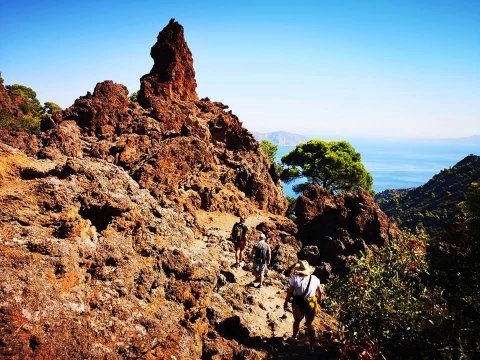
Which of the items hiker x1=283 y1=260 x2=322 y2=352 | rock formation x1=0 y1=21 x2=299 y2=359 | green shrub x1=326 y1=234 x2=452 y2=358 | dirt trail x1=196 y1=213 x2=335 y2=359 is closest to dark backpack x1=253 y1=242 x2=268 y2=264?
dirt trail x1=196 y1=213 x2=335 y2=359

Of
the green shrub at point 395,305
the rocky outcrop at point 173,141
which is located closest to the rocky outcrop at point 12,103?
the rocky outcrop at point 173,141

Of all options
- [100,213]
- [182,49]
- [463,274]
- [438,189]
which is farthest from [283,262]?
[438,189]

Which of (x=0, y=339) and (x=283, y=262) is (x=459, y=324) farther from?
(x=283, y=262)

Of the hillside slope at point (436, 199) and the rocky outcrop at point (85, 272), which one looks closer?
the rocky outcrop at point (85, 272)

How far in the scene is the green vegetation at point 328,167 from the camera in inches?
1619

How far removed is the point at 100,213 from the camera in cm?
774

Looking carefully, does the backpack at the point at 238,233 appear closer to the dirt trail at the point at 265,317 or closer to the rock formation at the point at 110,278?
the dirt trail at the point at 265,317

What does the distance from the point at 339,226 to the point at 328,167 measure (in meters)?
20.2

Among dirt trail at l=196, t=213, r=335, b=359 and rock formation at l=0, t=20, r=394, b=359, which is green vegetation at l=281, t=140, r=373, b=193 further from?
dirt trail at l=196, t=213, r=335, b=359

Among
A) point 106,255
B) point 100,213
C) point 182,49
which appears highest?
point 182,49

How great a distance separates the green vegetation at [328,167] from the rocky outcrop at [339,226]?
17180 millimetres

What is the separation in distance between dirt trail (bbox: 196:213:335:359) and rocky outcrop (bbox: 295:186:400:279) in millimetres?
7323

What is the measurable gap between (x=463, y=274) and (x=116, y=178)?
9775 mm

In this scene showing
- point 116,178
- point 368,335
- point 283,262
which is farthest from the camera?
point 283,262
